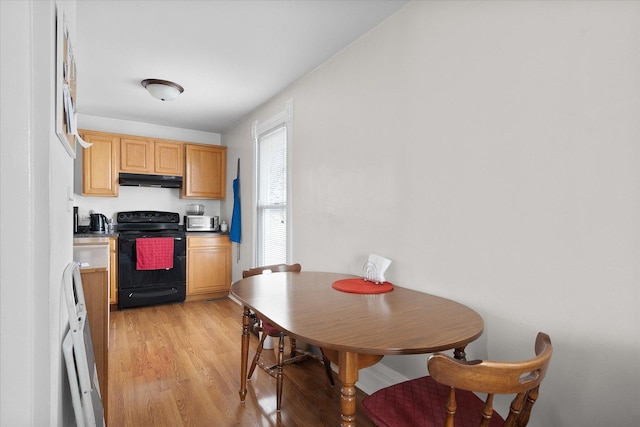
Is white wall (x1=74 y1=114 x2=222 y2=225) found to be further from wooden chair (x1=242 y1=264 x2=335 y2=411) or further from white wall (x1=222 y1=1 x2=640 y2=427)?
white wall (x1=222 y1=1 x2=640 y2=427)

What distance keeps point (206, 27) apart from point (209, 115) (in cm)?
216

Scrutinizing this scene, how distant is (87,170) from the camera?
4121mm

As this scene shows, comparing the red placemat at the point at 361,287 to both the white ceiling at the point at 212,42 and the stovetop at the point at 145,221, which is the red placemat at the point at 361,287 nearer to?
the white ceiling at the point at 212,42

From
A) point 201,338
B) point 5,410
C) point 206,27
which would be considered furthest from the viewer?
point 201,338

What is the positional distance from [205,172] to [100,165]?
1297 millimetres

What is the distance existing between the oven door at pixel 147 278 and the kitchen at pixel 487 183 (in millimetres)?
2751

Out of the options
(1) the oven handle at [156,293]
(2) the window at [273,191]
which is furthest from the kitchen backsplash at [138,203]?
(2) the window at [273,191]

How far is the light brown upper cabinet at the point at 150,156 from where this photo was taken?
14.3 ft

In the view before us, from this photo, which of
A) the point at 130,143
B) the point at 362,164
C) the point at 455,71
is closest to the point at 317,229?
the point at 362,164

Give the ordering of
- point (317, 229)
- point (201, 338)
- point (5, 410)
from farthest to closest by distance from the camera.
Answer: point (201, 338) → point (317, 229) → point (5, 410)

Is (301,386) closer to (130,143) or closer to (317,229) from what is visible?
(317,229)

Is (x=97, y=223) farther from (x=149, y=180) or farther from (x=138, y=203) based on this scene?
(x=149, y=180)

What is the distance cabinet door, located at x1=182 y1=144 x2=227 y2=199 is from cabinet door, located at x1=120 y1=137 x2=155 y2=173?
18.6 inches

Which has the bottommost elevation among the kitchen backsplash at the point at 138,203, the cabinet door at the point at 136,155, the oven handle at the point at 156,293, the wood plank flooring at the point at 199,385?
the wood plank flooring at the point at 199,385
